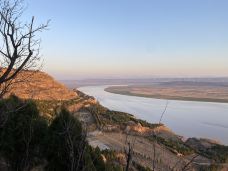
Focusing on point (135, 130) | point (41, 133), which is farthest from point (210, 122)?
point (41, 133)

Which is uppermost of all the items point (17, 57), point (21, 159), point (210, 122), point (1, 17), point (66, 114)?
point (1, 17)

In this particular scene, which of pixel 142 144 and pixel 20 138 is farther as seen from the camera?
pixel 142 144

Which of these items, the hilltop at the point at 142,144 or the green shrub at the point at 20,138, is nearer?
the green shrub at the point at 20,138

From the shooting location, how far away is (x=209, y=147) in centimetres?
4806

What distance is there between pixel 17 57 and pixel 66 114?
11.5 metres

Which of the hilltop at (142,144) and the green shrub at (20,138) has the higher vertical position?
the green shrub at (20,138)

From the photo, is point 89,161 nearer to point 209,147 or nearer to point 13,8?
point 13,8

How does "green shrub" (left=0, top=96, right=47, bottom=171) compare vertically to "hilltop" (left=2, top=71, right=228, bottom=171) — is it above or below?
above

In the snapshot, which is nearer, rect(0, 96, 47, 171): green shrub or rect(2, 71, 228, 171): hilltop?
rect(0, 96, 47, 171): green shrub

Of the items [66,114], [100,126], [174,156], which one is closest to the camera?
[66,114]

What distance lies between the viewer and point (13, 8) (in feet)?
36.5

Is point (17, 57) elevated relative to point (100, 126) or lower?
elevated

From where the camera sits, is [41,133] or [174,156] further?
[174,156]

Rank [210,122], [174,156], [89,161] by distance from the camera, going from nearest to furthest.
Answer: [89,161] < [174,156] < [210,122]
